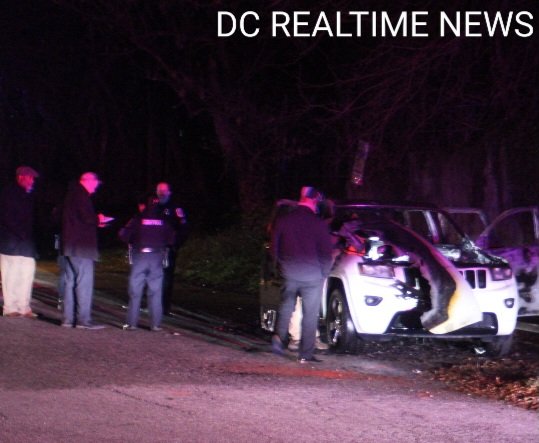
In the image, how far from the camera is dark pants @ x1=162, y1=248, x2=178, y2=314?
1327cm

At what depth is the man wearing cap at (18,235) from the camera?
39.9ft

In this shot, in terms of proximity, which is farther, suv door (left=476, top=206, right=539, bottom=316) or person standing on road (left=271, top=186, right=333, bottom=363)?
suv door (left=476, top=206, right=539, bottom=316)

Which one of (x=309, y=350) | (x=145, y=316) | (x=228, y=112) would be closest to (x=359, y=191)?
(x=228, y=112)

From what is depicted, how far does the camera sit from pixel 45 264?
22.3 m

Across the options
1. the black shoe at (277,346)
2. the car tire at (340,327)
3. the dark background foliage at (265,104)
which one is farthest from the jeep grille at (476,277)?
the dark background foliage at (265,104)

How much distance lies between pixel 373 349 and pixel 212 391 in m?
3.32

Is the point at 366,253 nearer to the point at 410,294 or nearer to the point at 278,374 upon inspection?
the point at 410,294

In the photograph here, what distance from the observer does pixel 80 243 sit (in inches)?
459

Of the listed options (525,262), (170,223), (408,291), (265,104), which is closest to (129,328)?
(170,223)

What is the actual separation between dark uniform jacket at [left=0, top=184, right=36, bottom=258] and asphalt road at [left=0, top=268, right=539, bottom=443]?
3.87 ft

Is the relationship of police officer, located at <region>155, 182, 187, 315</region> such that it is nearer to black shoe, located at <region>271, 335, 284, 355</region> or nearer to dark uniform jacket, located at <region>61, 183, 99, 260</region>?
dark uniform jacket, located at <region>61, 183, 99, 260</region>

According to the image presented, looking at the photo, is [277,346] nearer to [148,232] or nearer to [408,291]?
[408,291]

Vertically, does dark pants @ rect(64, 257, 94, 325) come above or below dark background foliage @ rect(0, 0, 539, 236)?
below

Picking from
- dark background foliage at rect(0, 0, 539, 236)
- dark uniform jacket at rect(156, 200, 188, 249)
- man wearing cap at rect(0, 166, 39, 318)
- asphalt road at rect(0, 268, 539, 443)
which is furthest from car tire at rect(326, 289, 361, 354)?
man wearing cap at rect(0, 166, 39, 318)
